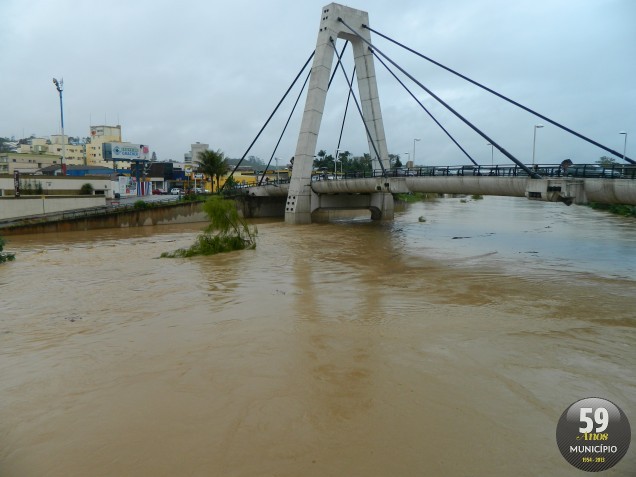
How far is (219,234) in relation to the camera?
77.2 ft

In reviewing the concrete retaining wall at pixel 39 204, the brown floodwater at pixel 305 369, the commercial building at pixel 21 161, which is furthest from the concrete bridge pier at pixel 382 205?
the commercial building at pixel 21 161

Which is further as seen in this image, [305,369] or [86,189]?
[86,189]

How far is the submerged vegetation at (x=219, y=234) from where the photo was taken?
22391 millimetres

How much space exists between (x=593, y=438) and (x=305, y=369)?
174 inches

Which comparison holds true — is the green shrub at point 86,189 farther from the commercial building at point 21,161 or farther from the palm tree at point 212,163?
the commercial building at point 21,161

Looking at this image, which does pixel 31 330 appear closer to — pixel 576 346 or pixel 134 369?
pixel 134 369

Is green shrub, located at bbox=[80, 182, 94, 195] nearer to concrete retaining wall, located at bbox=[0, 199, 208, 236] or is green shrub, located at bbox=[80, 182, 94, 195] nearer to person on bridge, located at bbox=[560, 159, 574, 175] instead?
concrete retaining wall, located at bbox=[0, 199, 208, 236]

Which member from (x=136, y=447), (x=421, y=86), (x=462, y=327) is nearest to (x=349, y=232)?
(x=421, y=86)

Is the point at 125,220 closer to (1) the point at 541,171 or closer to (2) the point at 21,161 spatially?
(1) the point at 541,171

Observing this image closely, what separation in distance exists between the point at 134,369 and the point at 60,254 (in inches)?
728

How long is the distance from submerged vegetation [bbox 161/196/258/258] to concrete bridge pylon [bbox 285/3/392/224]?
1661 centimetres

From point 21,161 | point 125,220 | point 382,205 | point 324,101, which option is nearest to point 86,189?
point 125,220

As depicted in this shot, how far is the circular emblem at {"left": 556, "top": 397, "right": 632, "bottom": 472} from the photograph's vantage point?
488cm

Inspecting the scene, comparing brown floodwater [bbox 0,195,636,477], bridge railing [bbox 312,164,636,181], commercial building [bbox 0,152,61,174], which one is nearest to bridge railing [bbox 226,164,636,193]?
bridge railing [bbox 312,164,636,181]
